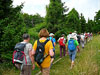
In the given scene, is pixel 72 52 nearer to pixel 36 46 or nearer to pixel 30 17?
pixel 36 46

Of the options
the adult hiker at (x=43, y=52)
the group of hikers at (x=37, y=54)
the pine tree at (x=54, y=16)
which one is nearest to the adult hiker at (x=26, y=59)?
the group of hikers at (x=37, y=54)

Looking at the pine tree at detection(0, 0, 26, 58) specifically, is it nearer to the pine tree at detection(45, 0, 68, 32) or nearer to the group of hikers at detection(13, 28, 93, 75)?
the group of hikers at detection(13, 28, 93, 75)

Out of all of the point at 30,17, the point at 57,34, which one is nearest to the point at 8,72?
the point at 57,34

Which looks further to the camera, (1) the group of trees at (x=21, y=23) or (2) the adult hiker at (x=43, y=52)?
(1) the group of trees at (x=21, y=23)

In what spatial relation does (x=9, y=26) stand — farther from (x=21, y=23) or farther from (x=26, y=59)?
(x=26, y=59)

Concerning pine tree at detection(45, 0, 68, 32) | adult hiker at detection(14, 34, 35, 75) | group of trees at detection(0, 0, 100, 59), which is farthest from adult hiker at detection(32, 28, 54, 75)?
pine tree at detection(45, 0, 68, 32)

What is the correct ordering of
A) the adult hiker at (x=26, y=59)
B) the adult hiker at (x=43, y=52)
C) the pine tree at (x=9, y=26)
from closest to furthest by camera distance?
1. the adult hiker at (x=43, y=52)
2. the adult hiker at (x=26, y=59)
3. the pine tree at (x=9, y=26)

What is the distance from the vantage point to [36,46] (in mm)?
3760

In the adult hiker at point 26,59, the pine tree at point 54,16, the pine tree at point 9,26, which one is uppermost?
the pine tree at point 54,16

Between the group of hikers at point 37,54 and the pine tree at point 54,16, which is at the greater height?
the pine tree at point 54,16

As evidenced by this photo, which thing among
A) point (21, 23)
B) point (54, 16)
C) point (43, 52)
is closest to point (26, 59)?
point (43, 52)

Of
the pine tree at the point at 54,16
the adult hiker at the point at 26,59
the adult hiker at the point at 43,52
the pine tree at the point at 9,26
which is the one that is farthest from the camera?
the pine tree at the point at 54,16

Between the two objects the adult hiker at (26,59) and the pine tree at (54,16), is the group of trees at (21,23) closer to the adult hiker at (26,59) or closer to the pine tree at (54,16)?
the pine tree at (54,16)

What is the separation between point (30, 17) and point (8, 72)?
82.3 m
